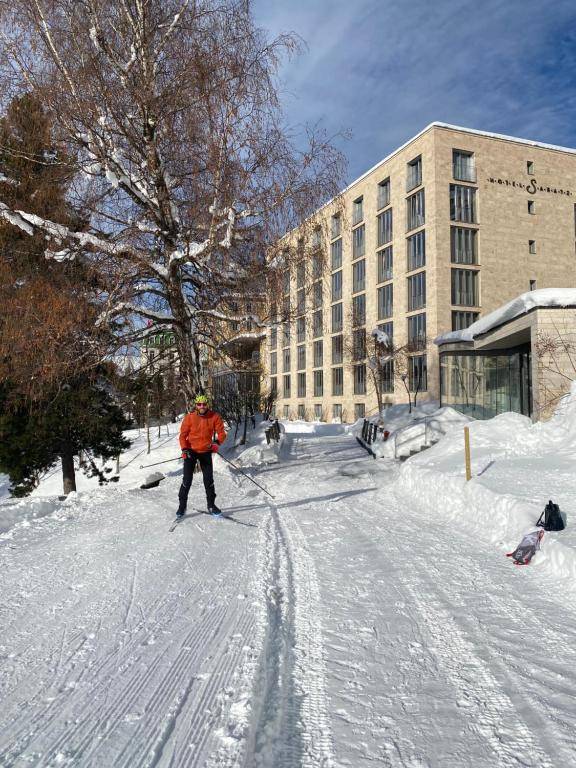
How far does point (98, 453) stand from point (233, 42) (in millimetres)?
12335

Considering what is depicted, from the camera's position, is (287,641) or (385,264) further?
(385,264)

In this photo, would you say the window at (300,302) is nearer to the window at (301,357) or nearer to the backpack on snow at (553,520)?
the backpack on snow at (553,520)

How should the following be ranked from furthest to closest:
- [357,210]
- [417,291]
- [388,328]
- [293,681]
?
[357,210], [388,328], [417,291], [293,681]

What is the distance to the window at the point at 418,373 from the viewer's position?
37.2m

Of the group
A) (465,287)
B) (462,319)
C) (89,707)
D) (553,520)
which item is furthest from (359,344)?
(89,707)

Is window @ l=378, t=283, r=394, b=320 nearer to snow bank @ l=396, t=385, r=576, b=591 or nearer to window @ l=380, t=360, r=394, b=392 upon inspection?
window @ l=380, t=360, r=394, b=392

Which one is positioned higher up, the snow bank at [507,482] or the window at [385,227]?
the window at [385,227]

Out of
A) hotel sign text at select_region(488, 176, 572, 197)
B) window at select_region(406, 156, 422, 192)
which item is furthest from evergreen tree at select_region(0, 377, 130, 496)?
hotel sign text at select_region(488, 176, 572, 197)

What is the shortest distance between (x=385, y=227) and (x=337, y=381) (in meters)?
14.1

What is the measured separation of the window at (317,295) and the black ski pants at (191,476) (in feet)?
15.6

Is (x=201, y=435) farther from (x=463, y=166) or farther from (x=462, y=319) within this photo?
(x=463, y=166)

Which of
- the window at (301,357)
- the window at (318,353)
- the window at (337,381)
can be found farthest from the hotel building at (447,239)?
the window at (301,357)

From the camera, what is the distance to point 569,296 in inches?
644

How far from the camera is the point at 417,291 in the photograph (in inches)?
1537
